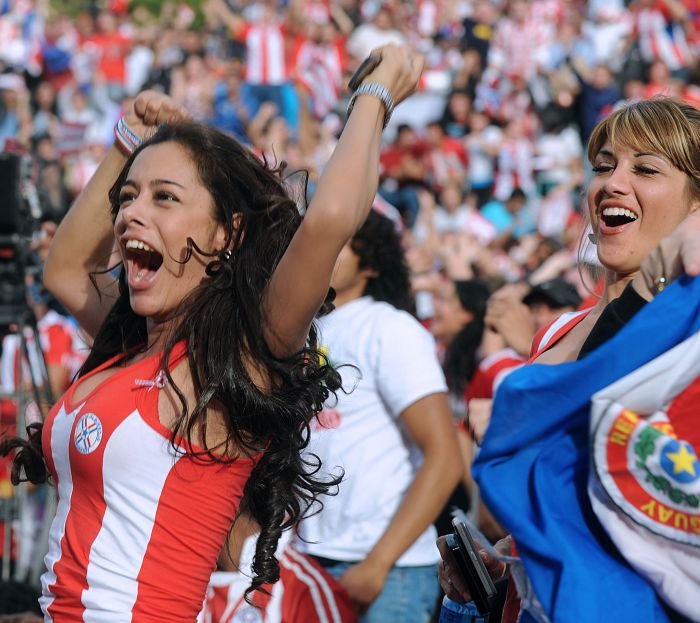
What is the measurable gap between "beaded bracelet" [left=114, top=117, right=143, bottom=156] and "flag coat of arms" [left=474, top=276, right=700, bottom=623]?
1356mm

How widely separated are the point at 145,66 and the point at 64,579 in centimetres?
1541

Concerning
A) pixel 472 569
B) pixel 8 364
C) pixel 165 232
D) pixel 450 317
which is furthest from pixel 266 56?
pixel 472 569

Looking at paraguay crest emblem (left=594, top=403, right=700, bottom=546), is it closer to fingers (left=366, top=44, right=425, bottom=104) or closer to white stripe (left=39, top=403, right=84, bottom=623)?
fingers (left=366, top=44, right=425, bottom=104)

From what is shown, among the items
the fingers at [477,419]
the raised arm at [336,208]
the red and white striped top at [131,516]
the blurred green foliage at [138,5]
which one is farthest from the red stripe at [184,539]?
the blurred green foliage at [138,5]

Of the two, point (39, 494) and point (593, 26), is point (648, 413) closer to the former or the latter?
point (39, 494)

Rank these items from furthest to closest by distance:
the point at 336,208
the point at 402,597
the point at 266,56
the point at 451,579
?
the point at 266,56 < the point at 402,597 < the point at 451,579 < the point at 336,208

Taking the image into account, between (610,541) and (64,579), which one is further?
(64,579)

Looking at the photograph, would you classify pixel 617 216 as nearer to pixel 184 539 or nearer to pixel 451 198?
pixel 184 539

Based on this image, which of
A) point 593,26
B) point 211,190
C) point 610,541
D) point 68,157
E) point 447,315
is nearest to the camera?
point 610,541

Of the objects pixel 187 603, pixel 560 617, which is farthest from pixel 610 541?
pixel 187 603

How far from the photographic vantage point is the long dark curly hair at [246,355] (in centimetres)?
234

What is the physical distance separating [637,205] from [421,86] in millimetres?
11287

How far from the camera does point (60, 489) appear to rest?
2451mm

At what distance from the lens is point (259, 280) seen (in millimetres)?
2426
